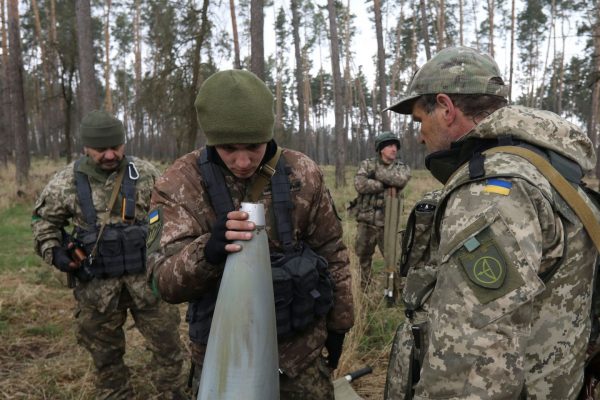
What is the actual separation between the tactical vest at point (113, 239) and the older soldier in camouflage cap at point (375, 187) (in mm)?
3756

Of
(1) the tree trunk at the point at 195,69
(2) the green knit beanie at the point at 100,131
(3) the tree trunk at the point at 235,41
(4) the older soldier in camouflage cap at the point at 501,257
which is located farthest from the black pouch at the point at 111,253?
(3) the tree trunk at the point at 235,41

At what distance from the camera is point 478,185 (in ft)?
4.11

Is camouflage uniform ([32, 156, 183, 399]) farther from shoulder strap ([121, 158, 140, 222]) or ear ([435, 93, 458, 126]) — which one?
ear ([435, 93, 458, 126])

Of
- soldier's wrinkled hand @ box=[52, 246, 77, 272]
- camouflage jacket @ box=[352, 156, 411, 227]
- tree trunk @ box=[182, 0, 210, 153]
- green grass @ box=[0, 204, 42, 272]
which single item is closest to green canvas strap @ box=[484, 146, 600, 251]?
soldier's wrinkled hand @ box=[52, 246, 77, 272]

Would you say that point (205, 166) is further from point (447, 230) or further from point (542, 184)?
point (542, 184)

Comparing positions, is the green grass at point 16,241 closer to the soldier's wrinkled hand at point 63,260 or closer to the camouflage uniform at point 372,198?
the soldier's wrinkled hand at point 63,260

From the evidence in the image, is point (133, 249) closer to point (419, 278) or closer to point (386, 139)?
point (419, 278)

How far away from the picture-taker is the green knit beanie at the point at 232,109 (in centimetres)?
172

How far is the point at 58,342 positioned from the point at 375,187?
427 centimetres

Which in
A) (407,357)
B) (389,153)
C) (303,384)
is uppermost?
(389,153)

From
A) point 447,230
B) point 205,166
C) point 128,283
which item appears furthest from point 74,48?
point 447,230

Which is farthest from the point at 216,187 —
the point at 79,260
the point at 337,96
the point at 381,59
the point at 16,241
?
the point at 381,59

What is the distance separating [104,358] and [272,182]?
2287 mm

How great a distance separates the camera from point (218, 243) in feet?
4.89
